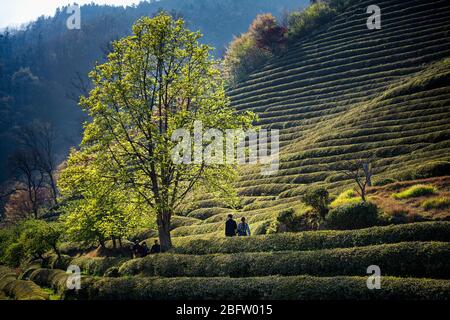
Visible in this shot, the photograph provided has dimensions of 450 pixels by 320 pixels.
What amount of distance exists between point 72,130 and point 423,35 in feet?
531

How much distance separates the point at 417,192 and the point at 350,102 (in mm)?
42193

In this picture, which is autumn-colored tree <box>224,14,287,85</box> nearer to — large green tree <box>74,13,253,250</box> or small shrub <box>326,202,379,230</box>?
large green tree <box>74,13,253,250</box>

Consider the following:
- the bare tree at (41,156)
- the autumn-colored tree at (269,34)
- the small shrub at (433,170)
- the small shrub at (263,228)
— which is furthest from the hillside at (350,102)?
the bare tree at (41,156)

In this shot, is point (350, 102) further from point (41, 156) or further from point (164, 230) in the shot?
point (41, 156)

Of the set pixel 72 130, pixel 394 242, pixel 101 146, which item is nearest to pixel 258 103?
pixel 101 146

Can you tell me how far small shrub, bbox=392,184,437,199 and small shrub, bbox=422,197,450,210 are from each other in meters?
1.79

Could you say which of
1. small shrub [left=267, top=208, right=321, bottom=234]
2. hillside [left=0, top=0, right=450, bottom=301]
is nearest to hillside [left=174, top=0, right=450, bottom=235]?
hillside [left=0, top=0, right=450, bottom=301]

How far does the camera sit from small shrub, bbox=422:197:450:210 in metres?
21.2

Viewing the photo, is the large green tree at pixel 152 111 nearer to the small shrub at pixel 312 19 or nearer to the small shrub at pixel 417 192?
the small shrub at pixel 417 192

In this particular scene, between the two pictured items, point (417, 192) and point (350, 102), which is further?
point (350, 102)

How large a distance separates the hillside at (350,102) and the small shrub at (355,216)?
34.9ft

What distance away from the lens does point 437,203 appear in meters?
Result: 21.5

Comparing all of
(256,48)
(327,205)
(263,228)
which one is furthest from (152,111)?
(256,48)
